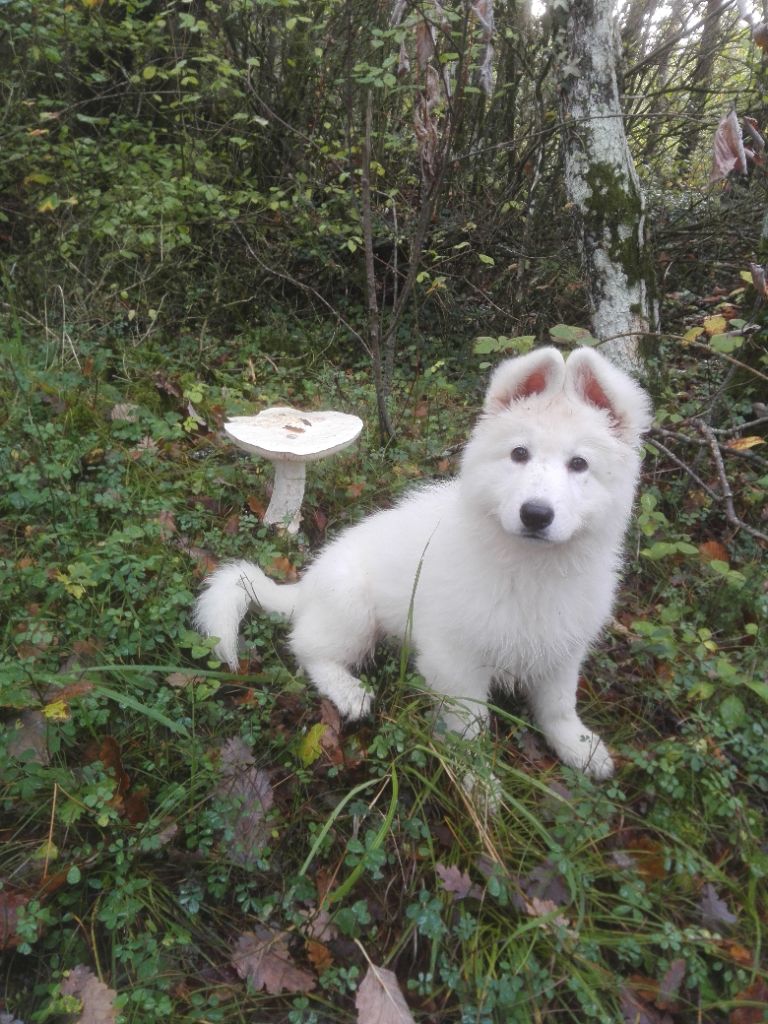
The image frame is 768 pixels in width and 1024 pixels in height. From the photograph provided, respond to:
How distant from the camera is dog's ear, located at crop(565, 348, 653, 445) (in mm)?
2006

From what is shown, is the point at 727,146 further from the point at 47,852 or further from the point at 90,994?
the point at 90,994

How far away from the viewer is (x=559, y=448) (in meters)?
1.95

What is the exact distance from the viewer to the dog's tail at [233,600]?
95.1 inches

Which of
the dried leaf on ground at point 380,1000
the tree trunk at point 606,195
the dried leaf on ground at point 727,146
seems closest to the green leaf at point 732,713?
the dried leaf on ground at point 380,1000

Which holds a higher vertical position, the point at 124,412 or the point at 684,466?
the point at 684,466

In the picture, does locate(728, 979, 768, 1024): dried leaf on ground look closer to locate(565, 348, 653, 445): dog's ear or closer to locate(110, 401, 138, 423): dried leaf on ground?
locate(565, 348, 653, 445): dog's ear

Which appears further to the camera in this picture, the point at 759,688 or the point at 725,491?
the point at 725,491

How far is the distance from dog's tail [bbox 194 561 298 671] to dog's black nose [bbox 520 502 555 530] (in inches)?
47.5

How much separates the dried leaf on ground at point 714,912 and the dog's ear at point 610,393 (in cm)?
138

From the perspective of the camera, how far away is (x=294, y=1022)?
162 centimetres

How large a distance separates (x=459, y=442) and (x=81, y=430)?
221cm

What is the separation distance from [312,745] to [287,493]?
1.38 m

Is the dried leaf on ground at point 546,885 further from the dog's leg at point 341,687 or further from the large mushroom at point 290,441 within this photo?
the large mushroom at point 290,441

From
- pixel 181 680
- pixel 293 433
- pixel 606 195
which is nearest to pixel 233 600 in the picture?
pixel 181 680
